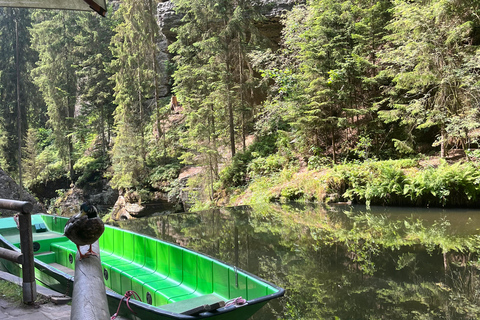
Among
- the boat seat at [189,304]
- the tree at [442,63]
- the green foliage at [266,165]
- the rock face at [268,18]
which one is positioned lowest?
the green foliage at [266,165]

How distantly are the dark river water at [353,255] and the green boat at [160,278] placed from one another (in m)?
0.85

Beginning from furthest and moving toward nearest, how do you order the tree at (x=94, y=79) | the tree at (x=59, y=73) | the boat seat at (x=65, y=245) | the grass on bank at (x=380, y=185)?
the tree at (x=59, y=73) < the tree at (x=94, y=79) < the grass on bank at (x=380, y=185) < the boat seat at (x=65, y=245)

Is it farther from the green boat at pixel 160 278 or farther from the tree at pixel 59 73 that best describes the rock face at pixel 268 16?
the green boat at pixel 160 278

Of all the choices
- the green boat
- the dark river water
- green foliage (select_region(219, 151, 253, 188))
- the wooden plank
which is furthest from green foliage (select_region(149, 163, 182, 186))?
the wooden plank

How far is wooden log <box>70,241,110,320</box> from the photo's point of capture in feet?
7.65

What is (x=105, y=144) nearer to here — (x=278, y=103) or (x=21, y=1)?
(x=278, y=103)

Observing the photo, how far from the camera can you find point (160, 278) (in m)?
5.33

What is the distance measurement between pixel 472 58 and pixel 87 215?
502 inches

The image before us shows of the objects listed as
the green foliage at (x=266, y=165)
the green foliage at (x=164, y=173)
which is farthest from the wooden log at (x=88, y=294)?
the green foliage at (x=164, y=173)

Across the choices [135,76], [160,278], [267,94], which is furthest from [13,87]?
[160,278]

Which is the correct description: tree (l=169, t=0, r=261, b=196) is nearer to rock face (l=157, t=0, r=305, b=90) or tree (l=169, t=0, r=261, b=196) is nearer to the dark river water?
rock face (l=157, t=0, r=305, b=90)

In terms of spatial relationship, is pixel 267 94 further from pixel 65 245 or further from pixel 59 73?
pixel 59 73

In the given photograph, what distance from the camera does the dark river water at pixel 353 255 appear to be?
475 centimetres

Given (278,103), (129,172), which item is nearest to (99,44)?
(129,172)
